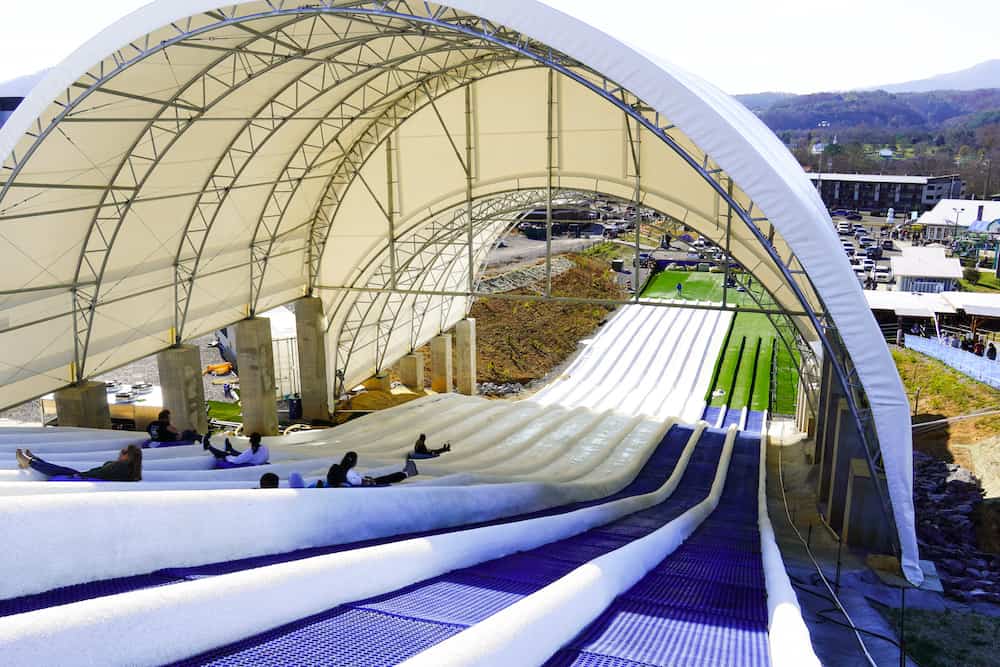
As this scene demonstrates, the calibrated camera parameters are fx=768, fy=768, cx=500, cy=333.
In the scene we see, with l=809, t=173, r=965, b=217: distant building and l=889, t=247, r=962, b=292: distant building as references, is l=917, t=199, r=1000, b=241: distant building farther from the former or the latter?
l=889, t=247, r=962, b=292: distant building

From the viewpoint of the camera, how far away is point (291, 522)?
648cm

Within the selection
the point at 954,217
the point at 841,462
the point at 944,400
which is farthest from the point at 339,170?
the point at 954,217

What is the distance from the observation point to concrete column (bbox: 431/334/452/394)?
3343 centimetres

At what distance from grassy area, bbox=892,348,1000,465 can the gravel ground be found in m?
23.2

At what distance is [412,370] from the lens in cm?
3344

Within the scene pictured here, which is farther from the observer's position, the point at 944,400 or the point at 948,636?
the point at 944,400

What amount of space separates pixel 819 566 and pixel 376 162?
1894cm

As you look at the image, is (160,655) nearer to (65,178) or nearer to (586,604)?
(586,604)

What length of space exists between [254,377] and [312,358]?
3003 mm

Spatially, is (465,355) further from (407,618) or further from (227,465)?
(407,618)

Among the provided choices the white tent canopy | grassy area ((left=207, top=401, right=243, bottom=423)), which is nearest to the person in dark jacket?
the white tent canopy

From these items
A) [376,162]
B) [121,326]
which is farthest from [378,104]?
[121,326]

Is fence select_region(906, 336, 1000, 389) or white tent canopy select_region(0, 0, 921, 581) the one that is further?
fence select_region(906, 336, 1000, 389)

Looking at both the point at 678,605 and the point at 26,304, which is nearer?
the point at 678,605
